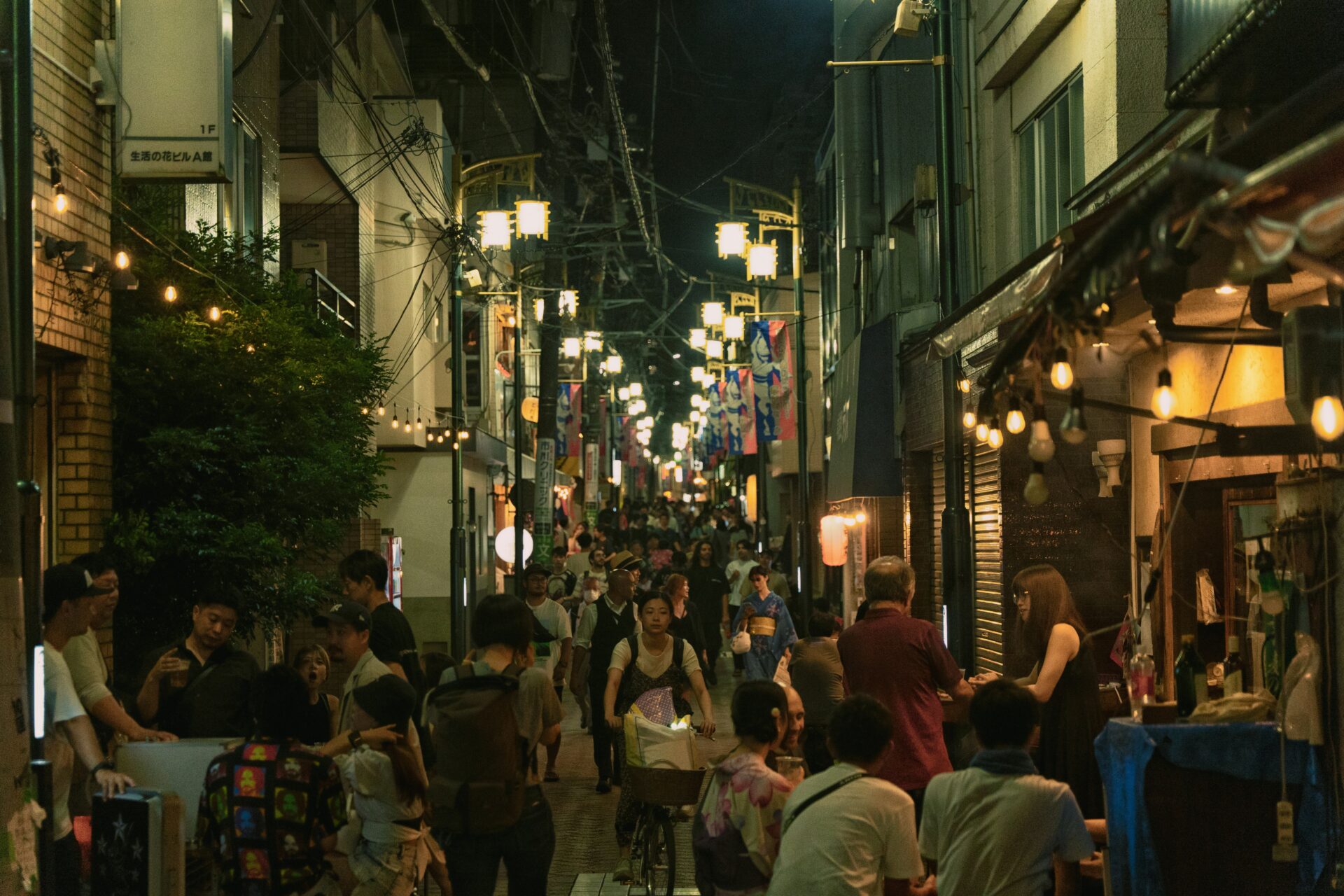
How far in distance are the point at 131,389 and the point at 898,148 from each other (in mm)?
12554

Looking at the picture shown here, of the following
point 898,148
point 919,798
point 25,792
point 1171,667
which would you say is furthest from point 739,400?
point 25,792

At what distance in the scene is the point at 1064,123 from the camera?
13625 mm

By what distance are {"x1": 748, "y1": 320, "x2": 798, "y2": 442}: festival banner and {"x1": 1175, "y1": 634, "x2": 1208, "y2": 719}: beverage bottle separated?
18.6 meters

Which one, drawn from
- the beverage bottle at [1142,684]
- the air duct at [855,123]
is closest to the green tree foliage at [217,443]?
the beverage bottle at [1142,684]

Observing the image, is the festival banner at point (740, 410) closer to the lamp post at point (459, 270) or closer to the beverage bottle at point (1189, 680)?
the lamp post at point (459, 270)

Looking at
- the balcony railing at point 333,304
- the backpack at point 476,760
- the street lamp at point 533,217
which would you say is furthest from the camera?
the street lamp at point 533,217

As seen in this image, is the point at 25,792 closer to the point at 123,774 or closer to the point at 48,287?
the point at 123,774

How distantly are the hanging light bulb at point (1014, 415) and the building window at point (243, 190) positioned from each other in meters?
11.7

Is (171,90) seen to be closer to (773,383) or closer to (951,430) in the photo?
(951,430)

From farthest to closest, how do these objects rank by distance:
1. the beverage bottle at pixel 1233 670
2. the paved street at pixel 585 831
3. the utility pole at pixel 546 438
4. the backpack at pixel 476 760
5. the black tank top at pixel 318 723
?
the utility pole at pixel 546 438 < the paved street at pixel 585 831 < the beverage bottle at pixel 1233 670 < the black tank top at pixel 318 723 < the backpack at pixel 476 760

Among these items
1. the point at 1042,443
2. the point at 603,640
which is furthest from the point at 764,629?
the point at 1042,443

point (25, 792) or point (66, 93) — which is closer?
point (25, 792)

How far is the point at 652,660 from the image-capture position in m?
10.6

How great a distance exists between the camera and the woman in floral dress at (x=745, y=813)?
6062mm
